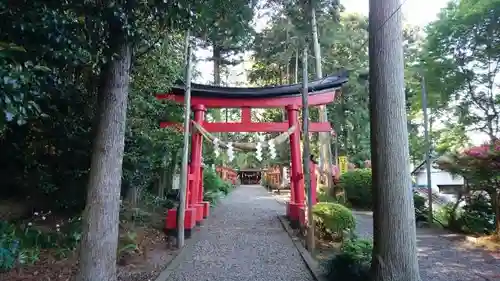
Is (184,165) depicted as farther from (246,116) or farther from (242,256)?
(246,116)

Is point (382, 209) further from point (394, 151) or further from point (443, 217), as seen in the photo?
point (443, 217)

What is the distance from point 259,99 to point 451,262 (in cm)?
592

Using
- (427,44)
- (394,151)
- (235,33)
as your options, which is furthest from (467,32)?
(394,151)

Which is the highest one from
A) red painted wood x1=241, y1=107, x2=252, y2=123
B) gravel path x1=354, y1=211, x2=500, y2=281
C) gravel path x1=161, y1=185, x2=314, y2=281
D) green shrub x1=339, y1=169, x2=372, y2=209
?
red painted wood x1=241, y1=107, x2=252, y2=123

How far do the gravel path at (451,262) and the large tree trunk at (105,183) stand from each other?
4.28 m

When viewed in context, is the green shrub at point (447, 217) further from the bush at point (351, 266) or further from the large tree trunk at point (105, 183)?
the large tree trunk at point (105, 183)

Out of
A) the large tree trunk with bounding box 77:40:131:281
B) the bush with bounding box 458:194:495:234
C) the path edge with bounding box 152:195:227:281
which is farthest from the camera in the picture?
A: the bush with bounding box 458:194:495:234

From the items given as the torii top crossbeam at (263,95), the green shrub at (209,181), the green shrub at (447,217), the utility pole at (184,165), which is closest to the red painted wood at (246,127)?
the torii top crossbeam at (263,95)

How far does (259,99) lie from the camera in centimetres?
955

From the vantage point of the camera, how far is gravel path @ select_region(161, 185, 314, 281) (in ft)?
17.0

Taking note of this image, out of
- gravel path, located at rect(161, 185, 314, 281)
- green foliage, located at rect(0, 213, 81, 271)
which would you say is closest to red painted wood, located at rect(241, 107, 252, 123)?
gravel path, located at rect(161, 185, 314, 281)

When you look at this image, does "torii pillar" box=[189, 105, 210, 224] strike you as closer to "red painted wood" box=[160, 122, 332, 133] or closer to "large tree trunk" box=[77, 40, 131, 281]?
"red painted wood" box=[160, 122, 332, 133]

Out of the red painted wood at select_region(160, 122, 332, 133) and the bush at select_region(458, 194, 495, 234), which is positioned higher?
the red painted wood at select_region(160, 122, 332, 133)

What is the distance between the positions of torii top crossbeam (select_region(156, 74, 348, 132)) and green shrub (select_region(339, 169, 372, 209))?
4.66m
